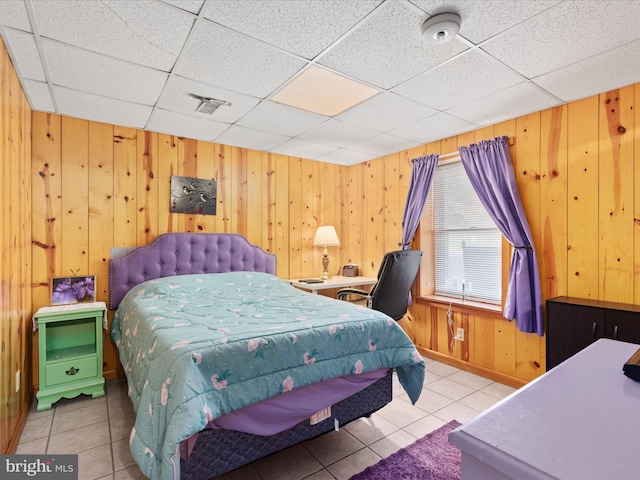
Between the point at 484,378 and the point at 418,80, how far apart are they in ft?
9.04

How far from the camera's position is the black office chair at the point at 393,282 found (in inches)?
120

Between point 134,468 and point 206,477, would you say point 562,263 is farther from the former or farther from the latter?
point 134,468

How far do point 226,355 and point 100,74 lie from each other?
2058mm

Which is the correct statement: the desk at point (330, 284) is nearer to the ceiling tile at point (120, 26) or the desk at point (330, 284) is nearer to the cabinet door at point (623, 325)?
the cabinet door at point (623, 325)

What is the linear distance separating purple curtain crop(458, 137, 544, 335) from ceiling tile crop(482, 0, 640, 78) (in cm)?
103

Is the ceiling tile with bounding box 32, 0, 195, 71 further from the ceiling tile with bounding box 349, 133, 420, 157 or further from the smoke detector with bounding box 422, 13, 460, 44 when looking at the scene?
the ceiling tile with bounding box 349, 133, 420, 157

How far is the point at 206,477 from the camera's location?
1.57m

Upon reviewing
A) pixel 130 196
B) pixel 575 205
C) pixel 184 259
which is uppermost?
pixel 130 196

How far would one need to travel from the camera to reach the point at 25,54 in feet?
6.63

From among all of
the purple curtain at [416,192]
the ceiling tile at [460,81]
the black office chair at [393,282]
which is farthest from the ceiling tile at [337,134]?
the black office chair at [393,282]

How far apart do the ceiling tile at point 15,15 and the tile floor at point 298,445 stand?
7.99 feet

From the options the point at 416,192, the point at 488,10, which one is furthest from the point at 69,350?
the point at 488,10

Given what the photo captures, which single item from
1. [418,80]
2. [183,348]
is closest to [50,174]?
[183,348]

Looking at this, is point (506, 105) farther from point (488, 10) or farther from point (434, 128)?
point (488, 10)
